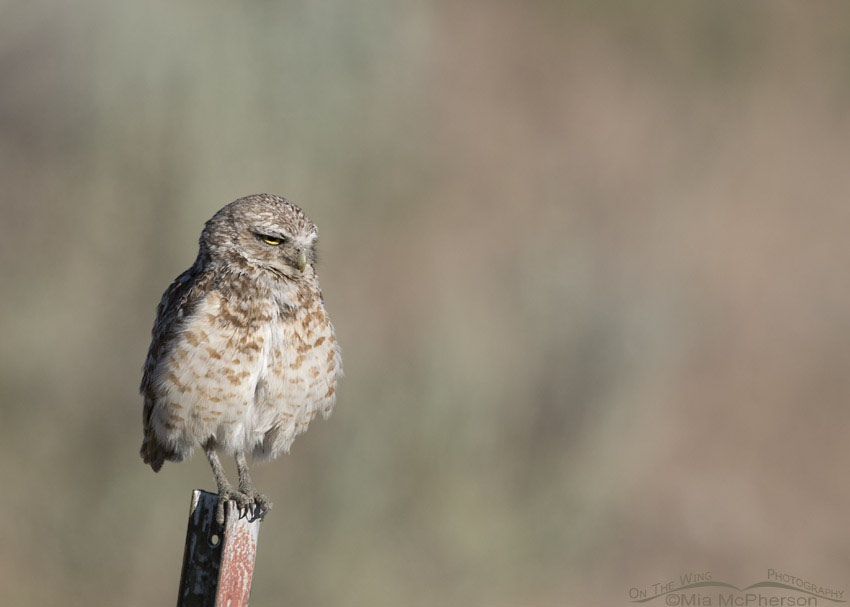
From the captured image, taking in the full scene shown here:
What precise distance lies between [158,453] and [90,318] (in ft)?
9.58

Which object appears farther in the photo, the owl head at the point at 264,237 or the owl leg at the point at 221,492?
the owl head at the point at 264,237

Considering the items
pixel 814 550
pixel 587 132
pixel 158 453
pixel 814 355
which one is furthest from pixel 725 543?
pixel 158 453

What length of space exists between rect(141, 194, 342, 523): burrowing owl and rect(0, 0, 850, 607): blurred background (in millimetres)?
2622

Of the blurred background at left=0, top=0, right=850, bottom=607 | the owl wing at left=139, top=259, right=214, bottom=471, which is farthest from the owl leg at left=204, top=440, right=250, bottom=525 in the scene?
the blurred background at left=0, top=0, right=850, bottom=607

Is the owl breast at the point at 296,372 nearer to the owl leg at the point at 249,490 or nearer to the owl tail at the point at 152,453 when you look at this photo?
the owl leg at the point at 249,490

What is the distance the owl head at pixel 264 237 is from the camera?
3598mm

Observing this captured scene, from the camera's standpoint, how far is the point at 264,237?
11.9ft

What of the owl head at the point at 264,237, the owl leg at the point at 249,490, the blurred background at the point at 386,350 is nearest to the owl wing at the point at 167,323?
the owl head at the point at 264,237

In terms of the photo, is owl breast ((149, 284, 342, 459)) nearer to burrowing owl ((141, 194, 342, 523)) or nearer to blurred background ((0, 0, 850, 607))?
burrowing owl ((141, 194, 342, 523))

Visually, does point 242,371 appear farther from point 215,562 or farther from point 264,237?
point 215,562

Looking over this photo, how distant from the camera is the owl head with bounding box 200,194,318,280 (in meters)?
3.60

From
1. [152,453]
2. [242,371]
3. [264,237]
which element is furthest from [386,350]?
[264,237]

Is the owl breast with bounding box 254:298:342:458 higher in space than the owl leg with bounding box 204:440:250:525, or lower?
higher

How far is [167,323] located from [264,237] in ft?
1.90
